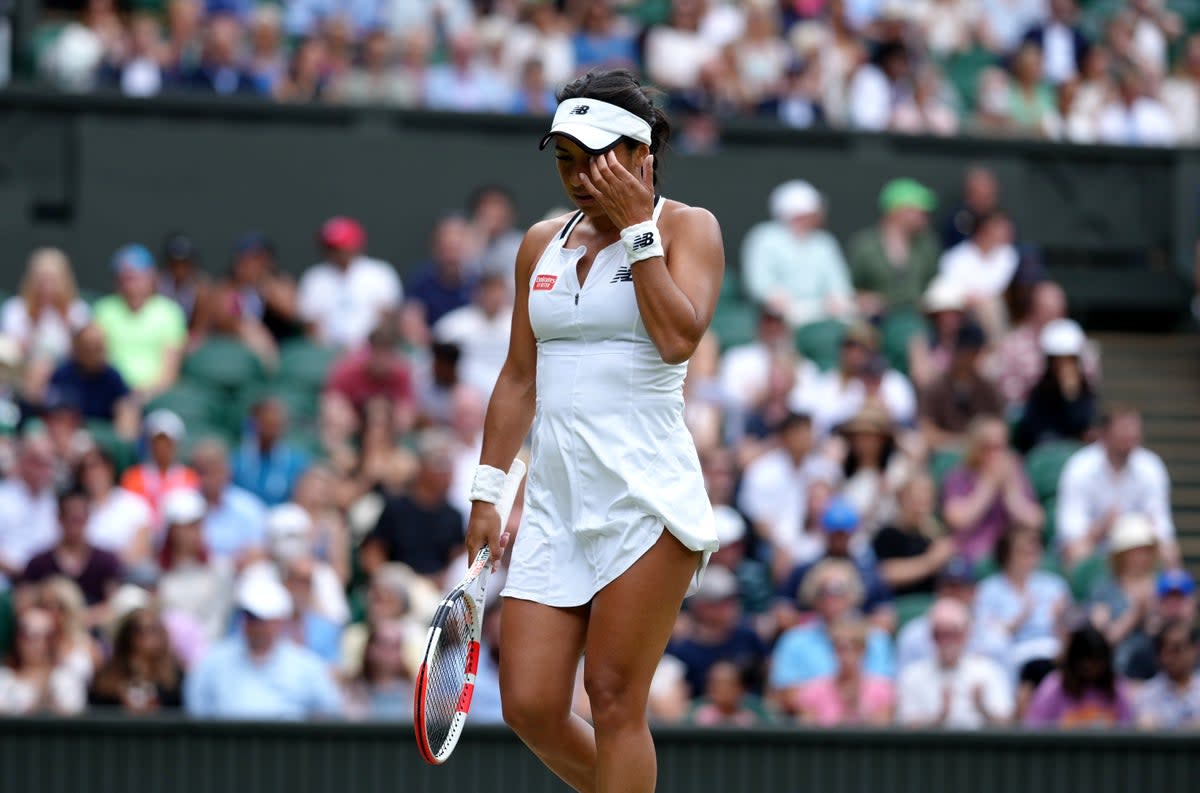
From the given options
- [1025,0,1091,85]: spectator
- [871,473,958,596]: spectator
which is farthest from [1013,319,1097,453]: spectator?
[1025,0,1091,85]: spectator

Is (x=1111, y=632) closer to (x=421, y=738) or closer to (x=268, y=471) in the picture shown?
(x=268, y=471)

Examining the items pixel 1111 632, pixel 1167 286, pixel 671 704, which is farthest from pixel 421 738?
pixel 1167 286

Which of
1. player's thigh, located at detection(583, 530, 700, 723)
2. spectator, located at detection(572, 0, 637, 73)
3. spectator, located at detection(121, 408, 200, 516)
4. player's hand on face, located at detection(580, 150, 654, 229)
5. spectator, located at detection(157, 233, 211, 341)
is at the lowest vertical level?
spectator, located at detection(121, 408, 200, 516)

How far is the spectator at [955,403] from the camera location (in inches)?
466

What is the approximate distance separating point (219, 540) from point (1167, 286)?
7.82 m

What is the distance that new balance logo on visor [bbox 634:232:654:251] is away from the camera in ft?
16.2

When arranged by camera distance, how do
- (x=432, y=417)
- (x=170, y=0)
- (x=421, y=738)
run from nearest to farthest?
(x=421, y=738) < (x=432, y=417) < (x=170, y=0)

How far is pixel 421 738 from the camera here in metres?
4.91

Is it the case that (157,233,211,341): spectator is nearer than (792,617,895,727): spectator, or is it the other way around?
(792,617,895,727): spectator

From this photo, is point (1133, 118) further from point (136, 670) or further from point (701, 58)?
point (136, 670)

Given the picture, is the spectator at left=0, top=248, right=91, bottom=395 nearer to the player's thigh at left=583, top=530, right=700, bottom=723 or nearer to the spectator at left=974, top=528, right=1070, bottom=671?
the spectator at left=974, top=528, right=1070, bottom=671

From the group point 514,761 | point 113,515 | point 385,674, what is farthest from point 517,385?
point 113,515

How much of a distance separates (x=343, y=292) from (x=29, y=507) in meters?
2.90

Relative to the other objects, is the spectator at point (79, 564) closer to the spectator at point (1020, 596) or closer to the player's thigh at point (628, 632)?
the spectator at point (1020, 596)
